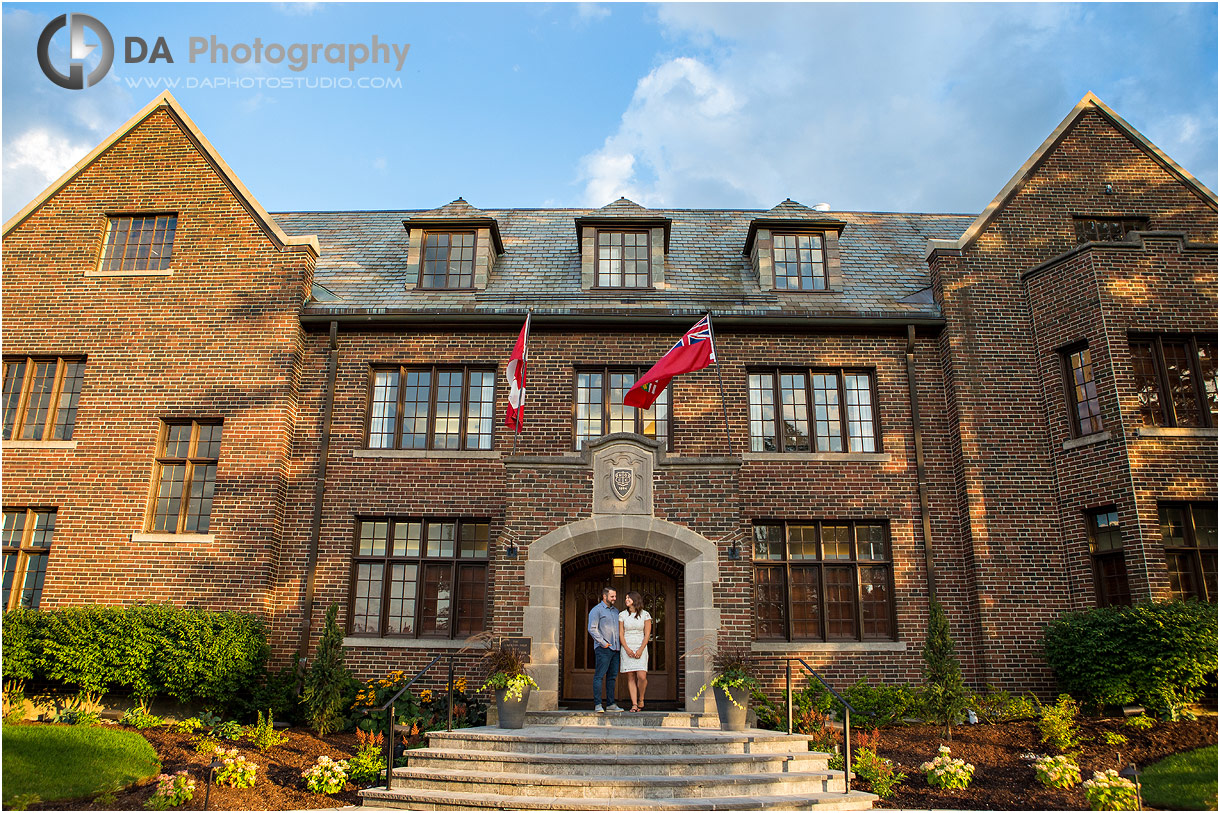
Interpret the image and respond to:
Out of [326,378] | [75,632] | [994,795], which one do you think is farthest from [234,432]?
[994,795]

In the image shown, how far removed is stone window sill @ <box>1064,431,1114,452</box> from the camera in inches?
519

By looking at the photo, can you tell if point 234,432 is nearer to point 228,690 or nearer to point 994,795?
point 228,690

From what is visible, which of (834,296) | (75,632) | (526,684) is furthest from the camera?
(834,296)

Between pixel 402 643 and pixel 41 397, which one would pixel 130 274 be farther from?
pixel 402 643

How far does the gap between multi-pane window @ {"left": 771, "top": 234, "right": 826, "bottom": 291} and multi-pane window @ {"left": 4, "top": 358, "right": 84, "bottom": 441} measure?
13144 mm

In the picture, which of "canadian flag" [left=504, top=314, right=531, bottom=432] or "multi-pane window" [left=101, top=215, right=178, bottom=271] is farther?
"multi-pane window" [left=101, top=215, right=178, bottom=271]

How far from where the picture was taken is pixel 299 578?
13.7m

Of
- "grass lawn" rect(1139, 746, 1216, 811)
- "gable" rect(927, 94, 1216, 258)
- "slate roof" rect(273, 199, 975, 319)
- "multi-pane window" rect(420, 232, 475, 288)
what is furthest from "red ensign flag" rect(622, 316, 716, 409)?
"grass lawn" rect(1139, 746, 1216, 811)

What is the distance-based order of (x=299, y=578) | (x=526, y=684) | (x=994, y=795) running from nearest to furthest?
1. (x=994, y=795)
2. (x=526, y=684)
3. (x=299, y=578)

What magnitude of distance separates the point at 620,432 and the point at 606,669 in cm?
375

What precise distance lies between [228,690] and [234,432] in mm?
4307

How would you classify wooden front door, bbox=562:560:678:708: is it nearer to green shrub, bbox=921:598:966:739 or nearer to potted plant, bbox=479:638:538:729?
potted plant, bbox=479:638:538:729

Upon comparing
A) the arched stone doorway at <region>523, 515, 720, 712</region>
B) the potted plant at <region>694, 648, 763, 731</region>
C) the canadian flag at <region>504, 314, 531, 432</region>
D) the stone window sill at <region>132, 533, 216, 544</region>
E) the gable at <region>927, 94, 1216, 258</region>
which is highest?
the gable at <region>927, 94, 1216, 258</region>

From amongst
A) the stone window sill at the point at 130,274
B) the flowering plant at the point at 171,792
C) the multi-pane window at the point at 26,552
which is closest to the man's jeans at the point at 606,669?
the flowering plant at the point at 171,792
